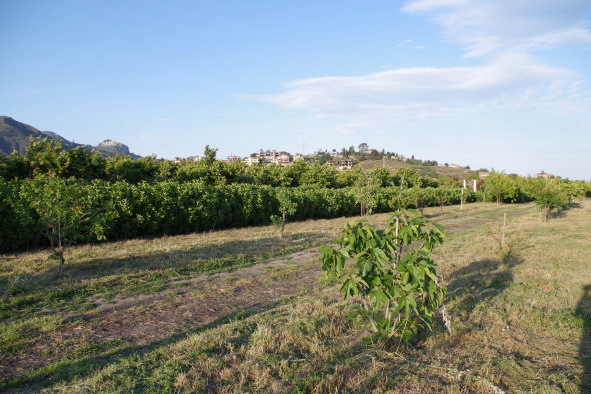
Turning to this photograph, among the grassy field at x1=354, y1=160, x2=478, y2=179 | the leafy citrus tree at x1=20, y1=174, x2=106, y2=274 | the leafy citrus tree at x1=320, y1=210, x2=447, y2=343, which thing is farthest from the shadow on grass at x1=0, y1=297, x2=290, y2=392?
the grassy field at x1=354, y1=160, x2=478, y2=179

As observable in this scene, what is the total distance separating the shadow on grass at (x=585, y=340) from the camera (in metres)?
3.41

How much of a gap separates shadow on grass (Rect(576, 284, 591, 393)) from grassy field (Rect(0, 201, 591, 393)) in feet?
0.06

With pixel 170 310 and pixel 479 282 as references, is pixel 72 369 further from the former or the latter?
pixel 479 282

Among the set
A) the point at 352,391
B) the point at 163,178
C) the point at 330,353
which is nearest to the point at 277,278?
the point at 330,353

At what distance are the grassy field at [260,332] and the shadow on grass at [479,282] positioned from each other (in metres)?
0.04

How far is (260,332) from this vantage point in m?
4.28

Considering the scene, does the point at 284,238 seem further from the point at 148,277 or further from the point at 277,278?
the point at 148,277

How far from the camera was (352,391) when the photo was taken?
3.16m

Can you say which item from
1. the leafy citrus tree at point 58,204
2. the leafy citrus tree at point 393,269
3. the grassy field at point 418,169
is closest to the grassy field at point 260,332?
the leafy citrus tree at point 393,269

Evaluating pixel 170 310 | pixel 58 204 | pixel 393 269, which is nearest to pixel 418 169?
pixel 58 204

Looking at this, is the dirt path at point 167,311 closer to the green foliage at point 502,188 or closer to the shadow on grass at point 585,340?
the shadow on grass at point 585,340

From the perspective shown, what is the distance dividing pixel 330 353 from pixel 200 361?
1.44 metres

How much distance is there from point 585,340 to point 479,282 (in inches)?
106

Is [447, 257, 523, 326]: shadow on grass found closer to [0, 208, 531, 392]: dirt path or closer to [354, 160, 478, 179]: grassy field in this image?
[0, 208, 531, 392]: dirt path
